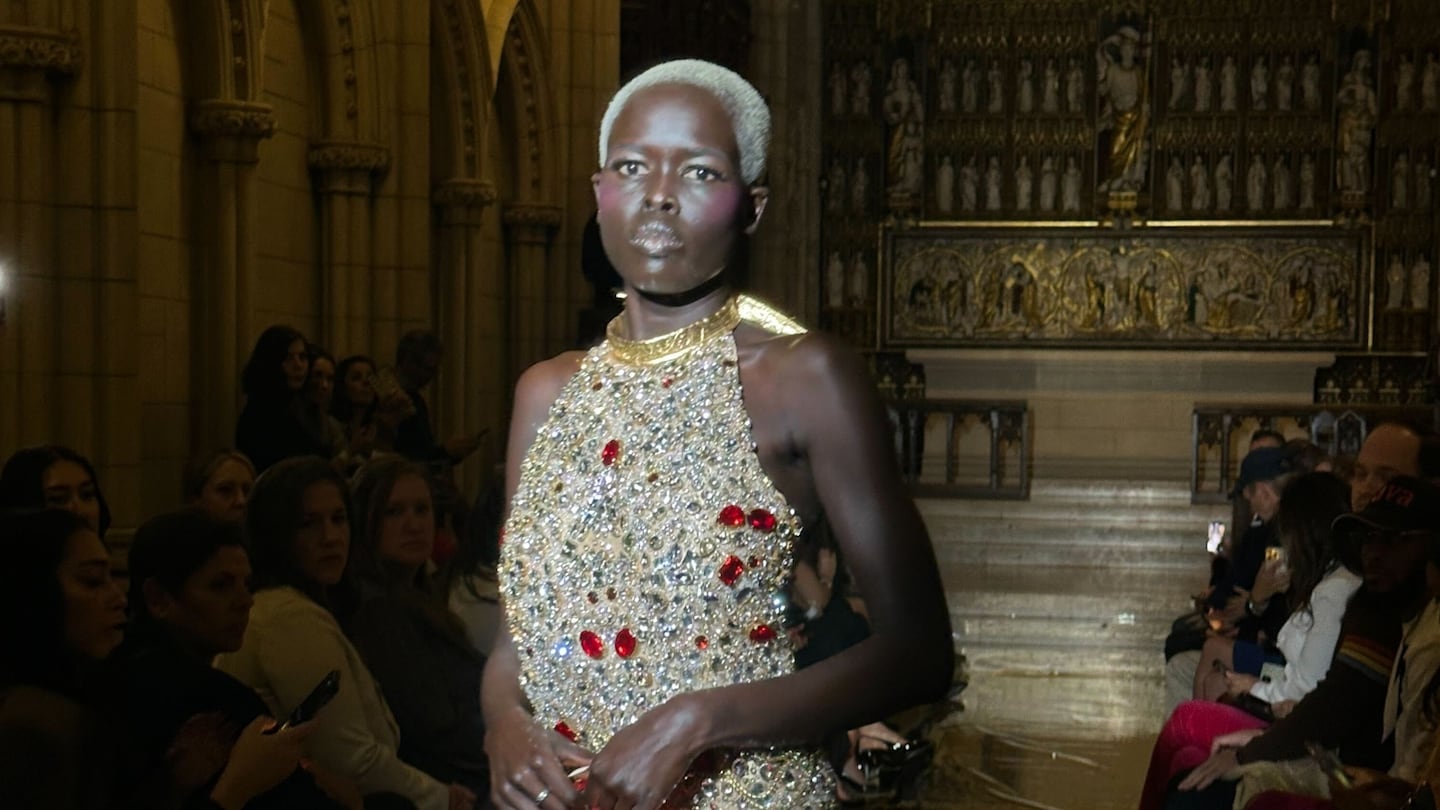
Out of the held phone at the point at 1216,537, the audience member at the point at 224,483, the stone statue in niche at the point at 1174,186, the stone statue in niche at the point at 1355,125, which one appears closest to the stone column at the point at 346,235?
the held phone at the point at 1216,537

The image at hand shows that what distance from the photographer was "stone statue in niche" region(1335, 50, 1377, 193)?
16.0 m

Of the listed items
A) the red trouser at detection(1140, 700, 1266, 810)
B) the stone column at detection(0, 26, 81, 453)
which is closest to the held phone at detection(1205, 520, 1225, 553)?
the red trouser at detection(1140, 700, 1266, 810)

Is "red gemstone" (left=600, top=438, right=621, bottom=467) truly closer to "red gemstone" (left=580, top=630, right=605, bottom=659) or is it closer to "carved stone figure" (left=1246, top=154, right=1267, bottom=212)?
"red gemstone" (left=580, top=630, right=605, bottom=659)

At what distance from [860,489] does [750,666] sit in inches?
7.1

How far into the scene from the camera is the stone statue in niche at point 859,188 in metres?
16.8

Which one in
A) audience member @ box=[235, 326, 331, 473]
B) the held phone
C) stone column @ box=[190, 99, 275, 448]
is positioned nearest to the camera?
audience member @ box=[235, 326, 331, 473]

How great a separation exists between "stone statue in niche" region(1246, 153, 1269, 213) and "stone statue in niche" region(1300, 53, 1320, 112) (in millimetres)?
591

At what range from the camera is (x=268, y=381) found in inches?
265

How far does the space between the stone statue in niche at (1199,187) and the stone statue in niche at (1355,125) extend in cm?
105

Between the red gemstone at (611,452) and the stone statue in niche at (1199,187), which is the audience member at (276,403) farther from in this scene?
the stone statue in niche at (1199,187)

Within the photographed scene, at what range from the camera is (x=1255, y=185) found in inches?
643

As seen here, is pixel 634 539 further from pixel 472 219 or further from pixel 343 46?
pixel 472 219

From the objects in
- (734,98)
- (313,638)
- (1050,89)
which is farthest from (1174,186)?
(734,98)

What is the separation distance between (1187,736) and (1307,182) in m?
11.8
